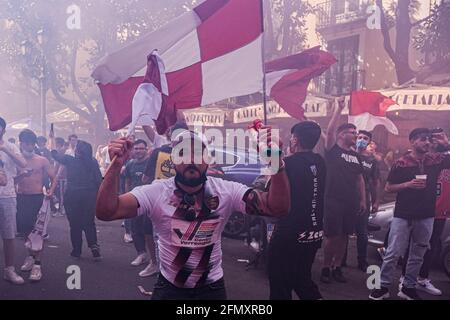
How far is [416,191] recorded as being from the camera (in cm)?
501

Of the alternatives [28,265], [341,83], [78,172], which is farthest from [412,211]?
[341,83]

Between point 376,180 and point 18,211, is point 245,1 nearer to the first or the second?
point 376,180

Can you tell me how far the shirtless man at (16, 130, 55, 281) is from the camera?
642 centimetres

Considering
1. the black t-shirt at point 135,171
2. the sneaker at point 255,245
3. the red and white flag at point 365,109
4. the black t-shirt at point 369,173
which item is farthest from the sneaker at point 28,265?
the red and white flag at point 365,109

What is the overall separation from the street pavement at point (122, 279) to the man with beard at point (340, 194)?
409 millimetres

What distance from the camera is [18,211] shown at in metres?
6.57

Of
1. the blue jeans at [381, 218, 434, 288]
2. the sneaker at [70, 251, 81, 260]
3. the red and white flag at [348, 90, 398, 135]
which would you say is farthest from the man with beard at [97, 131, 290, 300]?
the red and white flag at [348, 90, 398, 135]

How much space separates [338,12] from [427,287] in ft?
48.9

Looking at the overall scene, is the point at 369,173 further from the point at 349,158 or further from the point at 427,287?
the point at 427,287

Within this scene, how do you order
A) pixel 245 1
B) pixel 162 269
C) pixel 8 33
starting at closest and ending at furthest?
pixel 162 269 < pixel 245 1 < pixel 8 33

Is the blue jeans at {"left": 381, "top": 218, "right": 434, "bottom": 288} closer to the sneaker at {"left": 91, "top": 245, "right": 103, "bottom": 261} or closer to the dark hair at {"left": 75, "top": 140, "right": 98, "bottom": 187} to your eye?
the sneaker at {"left": 91, "top": 245, "right": 103, "bottom": 261}

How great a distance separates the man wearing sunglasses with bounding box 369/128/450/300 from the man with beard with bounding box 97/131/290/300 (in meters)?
2.73

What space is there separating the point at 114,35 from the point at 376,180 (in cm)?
Result: 1472
